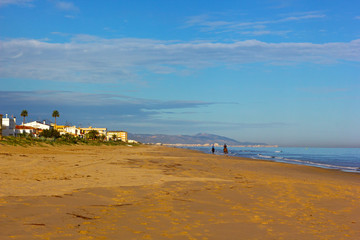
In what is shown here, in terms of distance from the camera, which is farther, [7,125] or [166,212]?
[7,125]

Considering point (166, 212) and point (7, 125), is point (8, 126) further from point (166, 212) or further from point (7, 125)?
point (166, 212)

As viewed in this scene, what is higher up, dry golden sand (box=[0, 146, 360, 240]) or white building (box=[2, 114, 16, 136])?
white building (box=[2, 114, 16, 136])

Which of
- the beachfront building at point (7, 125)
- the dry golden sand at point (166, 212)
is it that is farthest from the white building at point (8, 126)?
the dry golden sand at point (166, 212)

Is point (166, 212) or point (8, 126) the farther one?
point (8, 126)

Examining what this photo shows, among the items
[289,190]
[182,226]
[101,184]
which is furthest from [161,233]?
[289,190]

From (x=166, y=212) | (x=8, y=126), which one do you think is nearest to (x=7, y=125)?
(x=8, y=126)

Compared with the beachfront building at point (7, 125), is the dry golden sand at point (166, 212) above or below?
below

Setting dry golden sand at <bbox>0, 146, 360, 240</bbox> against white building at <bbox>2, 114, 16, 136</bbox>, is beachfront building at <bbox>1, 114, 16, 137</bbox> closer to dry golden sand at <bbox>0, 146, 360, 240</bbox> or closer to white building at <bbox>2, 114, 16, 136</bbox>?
white building at <bbox>2, 114, 16, 136</bbox>

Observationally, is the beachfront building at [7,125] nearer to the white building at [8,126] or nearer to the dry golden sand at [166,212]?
the white building at [8,126]

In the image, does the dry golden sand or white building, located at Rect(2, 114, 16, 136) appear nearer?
the dry golden sand

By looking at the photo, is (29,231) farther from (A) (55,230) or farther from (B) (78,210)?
(B) (78,210)

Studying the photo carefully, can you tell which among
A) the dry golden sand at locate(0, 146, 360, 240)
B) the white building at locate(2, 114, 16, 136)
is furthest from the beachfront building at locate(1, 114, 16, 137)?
the dry golden sand at locate(0, 146, 360, 240)

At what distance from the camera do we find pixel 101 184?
38.9 ft

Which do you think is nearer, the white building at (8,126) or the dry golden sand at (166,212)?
the dry golden sand at (166,212)
